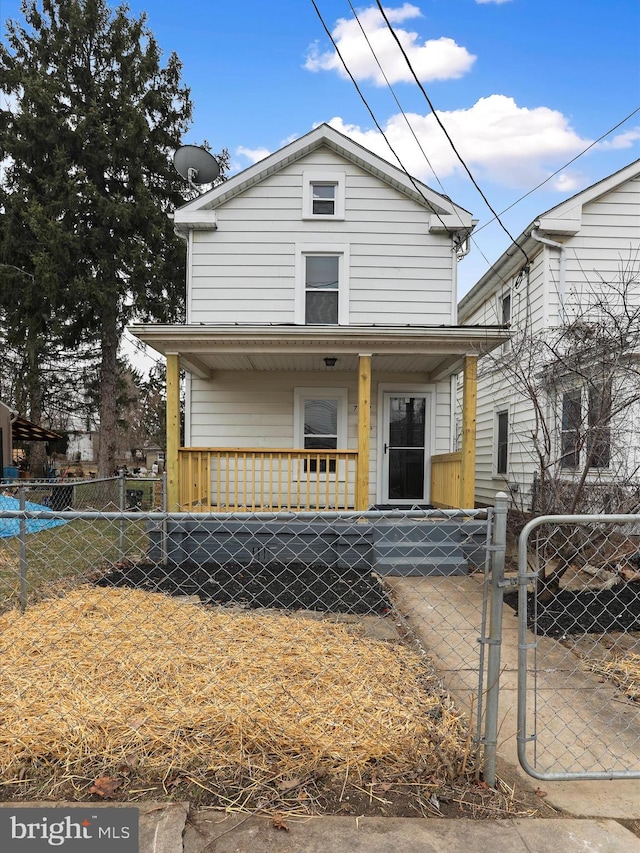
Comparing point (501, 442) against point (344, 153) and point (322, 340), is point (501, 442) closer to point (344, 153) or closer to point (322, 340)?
point (322, 340)

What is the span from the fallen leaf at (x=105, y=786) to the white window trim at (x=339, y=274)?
24.7 ft

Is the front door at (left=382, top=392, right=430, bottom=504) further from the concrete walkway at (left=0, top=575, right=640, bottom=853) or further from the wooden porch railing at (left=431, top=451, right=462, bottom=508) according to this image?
the concrete walkway at (left=0, top=575, right=640, bottom=853)

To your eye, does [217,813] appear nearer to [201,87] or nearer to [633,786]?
[633,786]

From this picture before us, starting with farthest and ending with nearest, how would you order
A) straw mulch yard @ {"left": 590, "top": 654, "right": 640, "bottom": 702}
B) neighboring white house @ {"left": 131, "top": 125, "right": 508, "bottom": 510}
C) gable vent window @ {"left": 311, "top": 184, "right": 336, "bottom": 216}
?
gable vent window @ {"left": 311, "top": 184, "right": 336, "bottom": 216} < neighboring white house @ {"left": 131, "top": 125, "right": 508, "bottom": 510} < straw mulch yard @ {"left": 590, "top": 654, "right": 640, "bottom": 702}

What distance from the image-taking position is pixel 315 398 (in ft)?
29.9

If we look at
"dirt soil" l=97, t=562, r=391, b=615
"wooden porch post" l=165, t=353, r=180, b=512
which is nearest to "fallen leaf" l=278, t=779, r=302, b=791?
"dirt soil" l=97, t=562, r=391, b=615

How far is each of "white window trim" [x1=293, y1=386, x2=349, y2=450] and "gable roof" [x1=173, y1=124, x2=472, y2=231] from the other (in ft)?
11.0

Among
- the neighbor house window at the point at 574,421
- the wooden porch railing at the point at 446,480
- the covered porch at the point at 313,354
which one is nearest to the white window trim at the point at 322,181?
the covered porch at the point at 313,354

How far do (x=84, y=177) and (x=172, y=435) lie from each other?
9748 mm

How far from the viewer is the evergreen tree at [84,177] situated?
12.9 metres

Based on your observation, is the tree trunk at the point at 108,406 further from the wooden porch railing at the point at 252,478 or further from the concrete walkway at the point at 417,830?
the concrete walkway at the point at 417,830

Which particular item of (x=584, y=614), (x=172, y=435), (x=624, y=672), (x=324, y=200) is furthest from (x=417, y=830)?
(x=324, y=200)

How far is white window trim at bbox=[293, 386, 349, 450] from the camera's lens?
29.7 feet

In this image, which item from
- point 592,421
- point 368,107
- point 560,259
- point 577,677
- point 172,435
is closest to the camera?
point 577,677
